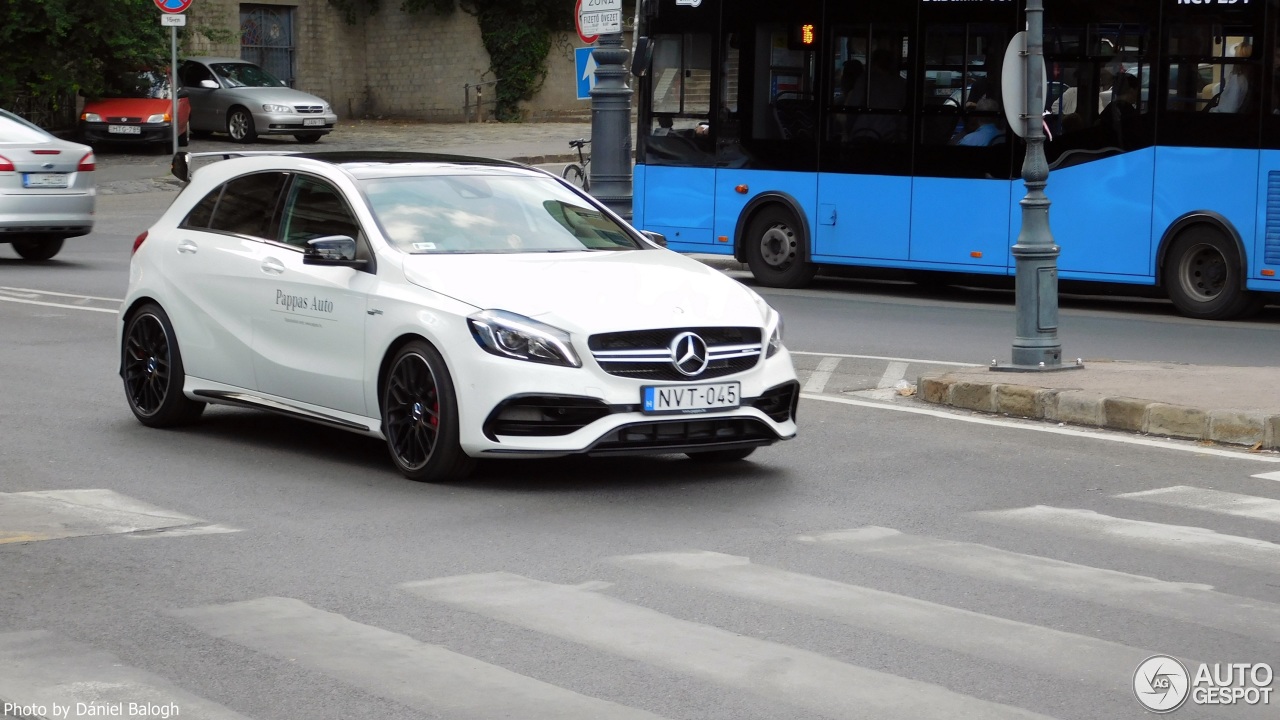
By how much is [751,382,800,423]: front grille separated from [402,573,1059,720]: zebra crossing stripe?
2.19 meters

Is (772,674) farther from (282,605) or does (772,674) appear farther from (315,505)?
(315,505)

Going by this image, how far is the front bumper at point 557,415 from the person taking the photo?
793cm

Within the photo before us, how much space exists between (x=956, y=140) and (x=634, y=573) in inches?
478

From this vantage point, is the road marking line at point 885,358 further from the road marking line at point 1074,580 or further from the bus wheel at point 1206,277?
the road marking line at point 1074,580

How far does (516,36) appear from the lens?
157 ft

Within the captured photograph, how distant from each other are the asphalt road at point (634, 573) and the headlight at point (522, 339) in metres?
0.64

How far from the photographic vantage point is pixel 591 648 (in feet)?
18.4

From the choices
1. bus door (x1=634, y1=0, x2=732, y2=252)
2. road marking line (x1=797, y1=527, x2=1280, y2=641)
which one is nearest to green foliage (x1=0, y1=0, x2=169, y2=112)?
bus door (x1=634, y1=0, x2=732, y2=252)

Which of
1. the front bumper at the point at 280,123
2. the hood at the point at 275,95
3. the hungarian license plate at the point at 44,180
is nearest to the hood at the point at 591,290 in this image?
the hungarian license plate at the point at 44,180

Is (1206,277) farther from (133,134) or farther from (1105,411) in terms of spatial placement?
(133,134)

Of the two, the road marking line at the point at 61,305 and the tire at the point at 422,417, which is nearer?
the tire at the point at 422,417

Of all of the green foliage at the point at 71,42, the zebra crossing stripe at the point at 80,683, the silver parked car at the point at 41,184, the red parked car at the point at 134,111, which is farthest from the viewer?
the red parked car at the point at 134,111

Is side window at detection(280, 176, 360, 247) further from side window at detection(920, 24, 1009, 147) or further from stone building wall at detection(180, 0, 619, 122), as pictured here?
stone building wall at detection(180, 0, 619, 122)

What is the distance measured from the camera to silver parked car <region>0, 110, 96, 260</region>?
19406 millimetres
